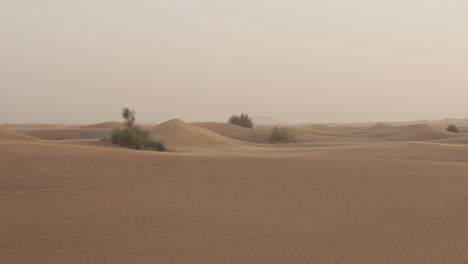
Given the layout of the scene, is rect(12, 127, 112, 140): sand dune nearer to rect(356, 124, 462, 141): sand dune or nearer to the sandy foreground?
rect(356, 124, 462, 141): sand dune

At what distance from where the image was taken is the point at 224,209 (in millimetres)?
7172

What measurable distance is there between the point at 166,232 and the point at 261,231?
3.92ft

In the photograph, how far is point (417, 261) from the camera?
4.60 metres

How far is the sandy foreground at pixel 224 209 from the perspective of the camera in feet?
16.3

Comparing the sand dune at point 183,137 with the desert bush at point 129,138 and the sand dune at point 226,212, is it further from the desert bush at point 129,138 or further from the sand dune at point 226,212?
the sand dune at point 226,212

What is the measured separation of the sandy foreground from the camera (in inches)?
196

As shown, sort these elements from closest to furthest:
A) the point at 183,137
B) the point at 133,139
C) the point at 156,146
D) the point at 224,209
Answer: the point at 224,209, the point at 133,139, the point at 156,146, the point at 183,137

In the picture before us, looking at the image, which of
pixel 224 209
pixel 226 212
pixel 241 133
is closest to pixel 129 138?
pixel 224 209

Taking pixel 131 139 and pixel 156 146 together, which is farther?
pixel 156 146

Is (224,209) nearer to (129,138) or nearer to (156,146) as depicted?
(129,138)

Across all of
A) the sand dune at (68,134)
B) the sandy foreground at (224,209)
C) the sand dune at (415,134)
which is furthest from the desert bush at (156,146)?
the sand dune at (415,134)

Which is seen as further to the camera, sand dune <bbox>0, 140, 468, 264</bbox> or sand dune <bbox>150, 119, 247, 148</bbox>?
sand dune <bbox>150, 119, 247, 148</bbox>

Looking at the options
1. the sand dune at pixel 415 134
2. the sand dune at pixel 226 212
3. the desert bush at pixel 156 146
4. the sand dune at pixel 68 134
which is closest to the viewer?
the sand dune at pixel 226 212

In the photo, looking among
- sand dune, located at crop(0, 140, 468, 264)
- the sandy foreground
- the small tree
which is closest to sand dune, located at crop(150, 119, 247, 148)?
the small tree
